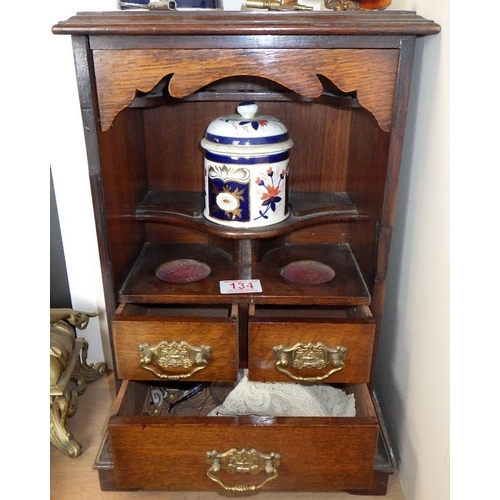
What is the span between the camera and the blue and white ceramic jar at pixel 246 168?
2.73ft

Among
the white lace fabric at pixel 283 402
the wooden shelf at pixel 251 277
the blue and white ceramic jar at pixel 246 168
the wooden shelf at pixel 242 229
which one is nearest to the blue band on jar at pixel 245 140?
the blue and white ceramic jar at pixel 246 168

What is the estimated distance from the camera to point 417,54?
2.66 ft

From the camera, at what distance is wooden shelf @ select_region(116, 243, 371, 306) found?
0.86 metres

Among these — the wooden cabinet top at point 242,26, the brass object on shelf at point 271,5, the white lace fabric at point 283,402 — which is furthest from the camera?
the white lace fabric at point 283,402

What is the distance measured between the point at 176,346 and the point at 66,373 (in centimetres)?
29

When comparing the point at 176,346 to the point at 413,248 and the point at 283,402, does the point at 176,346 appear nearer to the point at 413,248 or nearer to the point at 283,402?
the point at 283,402

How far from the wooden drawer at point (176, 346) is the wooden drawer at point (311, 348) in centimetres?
4

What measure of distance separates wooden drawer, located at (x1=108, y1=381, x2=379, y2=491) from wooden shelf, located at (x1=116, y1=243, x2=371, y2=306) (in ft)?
0.65

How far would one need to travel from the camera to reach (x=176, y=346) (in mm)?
806

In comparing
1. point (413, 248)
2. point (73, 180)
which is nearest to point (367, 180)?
point (413, 248)

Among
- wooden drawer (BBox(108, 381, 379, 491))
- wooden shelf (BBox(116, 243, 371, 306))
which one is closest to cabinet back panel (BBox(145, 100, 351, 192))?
wooden shelf (BBox(116, 243, 371, 306))

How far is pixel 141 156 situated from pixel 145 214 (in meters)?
0.14

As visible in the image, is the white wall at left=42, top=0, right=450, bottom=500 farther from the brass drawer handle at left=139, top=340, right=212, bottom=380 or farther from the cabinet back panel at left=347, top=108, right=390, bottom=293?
the brass drawer handle at left=139, top=340, right=212, bottom=380

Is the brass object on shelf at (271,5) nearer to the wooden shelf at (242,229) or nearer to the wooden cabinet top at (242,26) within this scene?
the wooden cabinet top at (242,26)
